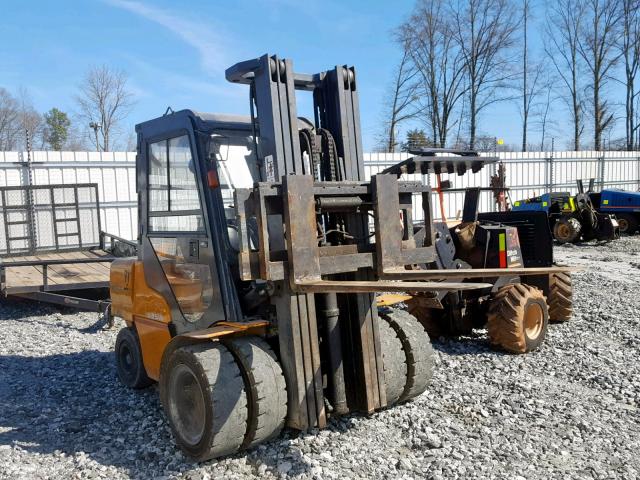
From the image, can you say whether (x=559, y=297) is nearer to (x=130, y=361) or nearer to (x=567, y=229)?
(x=130, y=361)

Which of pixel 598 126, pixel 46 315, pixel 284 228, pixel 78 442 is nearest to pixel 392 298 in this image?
pixel 284 228

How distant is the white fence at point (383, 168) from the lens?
13.3 metres

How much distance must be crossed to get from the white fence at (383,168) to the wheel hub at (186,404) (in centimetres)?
1037

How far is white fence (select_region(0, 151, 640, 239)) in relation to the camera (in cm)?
1333

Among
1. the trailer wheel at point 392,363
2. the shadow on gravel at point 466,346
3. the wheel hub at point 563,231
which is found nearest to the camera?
the trailer wheel at point 392,363

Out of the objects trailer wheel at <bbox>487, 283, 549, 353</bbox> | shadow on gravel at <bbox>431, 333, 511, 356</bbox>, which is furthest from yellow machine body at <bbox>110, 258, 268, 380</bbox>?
trailer wheel at <bbox>487, 283, 549, 353</bbox>

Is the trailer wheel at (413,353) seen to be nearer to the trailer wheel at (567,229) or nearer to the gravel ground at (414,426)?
the gravel ground at (414,426)

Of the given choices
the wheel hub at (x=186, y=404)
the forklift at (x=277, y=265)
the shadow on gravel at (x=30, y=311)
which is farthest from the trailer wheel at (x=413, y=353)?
the shadow on gravel at (x=30, y=311)

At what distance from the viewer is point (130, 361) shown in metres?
5.77

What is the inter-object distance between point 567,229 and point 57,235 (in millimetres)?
14479

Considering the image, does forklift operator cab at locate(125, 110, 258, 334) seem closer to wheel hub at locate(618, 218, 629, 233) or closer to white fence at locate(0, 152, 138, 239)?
white fence at locate(0, 152, 138, 239)

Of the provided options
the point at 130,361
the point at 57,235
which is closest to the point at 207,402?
the point at 130,361

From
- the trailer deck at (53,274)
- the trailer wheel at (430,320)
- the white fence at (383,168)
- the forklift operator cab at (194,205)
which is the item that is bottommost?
the trailer wheel at (430,320)

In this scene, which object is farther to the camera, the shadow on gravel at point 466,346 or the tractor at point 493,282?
the shadow on gravel at point 466,346
